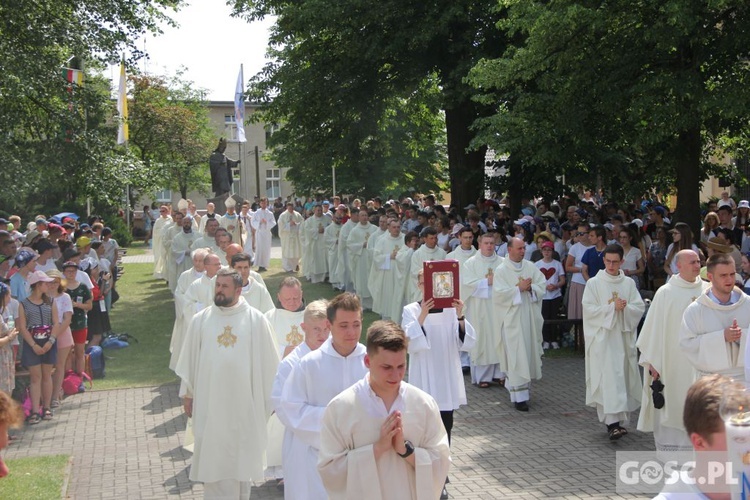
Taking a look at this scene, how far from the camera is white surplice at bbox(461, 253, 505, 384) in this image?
13.6 metres

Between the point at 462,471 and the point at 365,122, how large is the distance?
53.6 feet

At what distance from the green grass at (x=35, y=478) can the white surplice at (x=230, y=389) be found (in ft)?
5.47

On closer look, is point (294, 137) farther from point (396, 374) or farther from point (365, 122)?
point (396, 374)

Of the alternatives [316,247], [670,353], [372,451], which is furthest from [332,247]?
[372,451]

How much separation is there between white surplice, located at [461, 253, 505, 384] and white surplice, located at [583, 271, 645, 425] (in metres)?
2.63

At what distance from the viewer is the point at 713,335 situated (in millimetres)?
8555

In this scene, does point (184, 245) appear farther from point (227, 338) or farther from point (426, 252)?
point (227, 338)

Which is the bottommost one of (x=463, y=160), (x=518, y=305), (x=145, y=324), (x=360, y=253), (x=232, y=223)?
(x=145, y=324)

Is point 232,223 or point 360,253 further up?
point 232,223

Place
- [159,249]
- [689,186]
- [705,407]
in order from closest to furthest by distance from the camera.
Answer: [705,407] < [689,186] < [159,249]

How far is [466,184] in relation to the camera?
2414 cm

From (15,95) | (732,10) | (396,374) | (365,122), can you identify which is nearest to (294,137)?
(365,122)

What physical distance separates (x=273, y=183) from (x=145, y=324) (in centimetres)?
5165

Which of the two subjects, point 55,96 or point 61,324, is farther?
point 55,96
